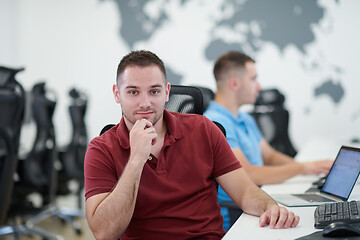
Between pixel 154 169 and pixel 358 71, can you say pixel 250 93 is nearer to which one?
pixel 154 169

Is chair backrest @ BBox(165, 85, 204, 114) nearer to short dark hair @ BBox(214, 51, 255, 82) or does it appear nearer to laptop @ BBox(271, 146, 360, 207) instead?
laptop @ BBox(271, 146, 360, 207)

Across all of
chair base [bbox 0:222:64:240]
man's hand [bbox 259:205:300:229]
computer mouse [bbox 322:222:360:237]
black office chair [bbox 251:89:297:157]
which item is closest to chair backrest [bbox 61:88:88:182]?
chair base [bbox 0:222:64:240]

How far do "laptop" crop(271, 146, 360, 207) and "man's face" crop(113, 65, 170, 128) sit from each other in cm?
58

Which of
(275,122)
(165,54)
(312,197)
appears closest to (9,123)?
(312,197)

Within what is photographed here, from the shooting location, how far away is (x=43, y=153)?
3.21 m

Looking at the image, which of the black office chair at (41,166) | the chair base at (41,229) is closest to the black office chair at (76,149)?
the chair base at (41,229)

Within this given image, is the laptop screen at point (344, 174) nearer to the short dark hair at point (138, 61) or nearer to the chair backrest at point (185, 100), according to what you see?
the chair backrest at point (185, 100)

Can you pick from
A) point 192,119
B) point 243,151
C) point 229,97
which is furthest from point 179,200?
point 229,97

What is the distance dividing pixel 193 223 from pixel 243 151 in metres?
0.96

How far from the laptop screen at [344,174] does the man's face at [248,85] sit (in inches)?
32.0

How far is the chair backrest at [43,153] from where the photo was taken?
3.10m

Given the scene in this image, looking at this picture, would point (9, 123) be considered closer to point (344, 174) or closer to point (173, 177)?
point (173, 177)

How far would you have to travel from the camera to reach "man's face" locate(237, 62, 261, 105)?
249 centimetres

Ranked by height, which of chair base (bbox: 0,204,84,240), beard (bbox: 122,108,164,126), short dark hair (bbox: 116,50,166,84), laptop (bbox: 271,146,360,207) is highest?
short dark hair (bbox: 116,50,166,84)
